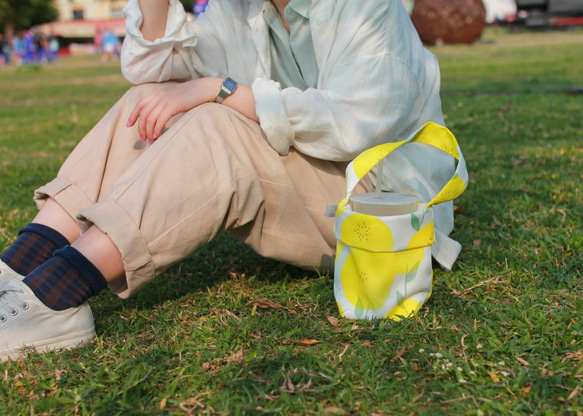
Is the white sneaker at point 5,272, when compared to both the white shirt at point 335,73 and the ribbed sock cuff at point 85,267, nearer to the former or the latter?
the ribbed sock cuff at point 85,267

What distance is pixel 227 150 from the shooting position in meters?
1.77

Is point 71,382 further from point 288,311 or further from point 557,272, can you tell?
point 557,272

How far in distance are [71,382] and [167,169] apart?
0.57 m

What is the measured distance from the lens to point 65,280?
167 centimetres

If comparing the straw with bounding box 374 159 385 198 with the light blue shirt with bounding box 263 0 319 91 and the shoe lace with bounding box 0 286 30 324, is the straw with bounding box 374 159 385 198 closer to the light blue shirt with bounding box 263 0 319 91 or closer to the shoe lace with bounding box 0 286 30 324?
the light blue shirt with bounding box 263 0 319 91

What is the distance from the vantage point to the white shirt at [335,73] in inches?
71.8

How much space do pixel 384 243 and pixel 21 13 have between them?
47.1 meters

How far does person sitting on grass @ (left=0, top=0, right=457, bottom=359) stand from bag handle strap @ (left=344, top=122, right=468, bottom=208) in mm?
103

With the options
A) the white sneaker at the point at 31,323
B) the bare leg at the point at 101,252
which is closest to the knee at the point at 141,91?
the bare leg at the point at 101,252

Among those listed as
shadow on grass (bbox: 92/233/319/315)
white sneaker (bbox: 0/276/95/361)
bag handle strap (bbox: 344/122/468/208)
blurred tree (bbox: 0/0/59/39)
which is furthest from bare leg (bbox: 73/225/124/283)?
blurred tree (bbox: 0/0/59/39)

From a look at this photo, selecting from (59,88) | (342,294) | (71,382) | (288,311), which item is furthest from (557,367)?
(59,88)

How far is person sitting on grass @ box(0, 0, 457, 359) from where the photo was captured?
168 centimetres

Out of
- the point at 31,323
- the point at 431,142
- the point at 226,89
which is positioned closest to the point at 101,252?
the point at 31,323

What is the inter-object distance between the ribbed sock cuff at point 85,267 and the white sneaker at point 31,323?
3.8 inches
